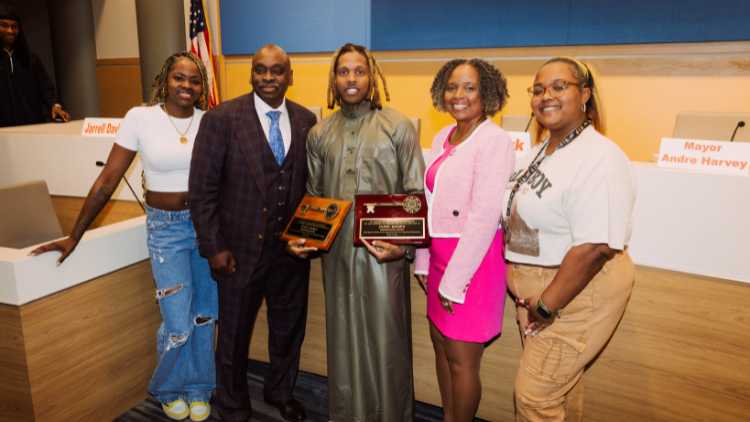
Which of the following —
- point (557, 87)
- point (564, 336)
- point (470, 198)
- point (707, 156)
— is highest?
point (557, 87)

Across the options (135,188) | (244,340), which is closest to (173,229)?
(244,340)

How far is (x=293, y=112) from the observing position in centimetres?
205

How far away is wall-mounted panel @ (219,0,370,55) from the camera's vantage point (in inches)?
209

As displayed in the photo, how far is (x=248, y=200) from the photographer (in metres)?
1.96

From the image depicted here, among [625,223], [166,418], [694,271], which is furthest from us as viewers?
[166,418]

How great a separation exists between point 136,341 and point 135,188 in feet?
3.73

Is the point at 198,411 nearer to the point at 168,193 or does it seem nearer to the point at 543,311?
the point at 168,193

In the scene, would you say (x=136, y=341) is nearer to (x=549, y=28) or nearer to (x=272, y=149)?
(x=272, y=149)

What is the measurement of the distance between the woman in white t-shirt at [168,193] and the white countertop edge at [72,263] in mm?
59

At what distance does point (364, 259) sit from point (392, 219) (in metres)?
0.21

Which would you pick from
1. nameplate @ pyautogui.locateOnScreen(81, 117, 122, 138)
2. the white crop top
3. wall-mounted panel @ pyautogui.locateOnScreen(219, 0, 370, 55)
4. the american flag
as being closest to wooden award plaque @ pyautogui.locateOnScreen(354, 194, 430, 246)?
the white crop top

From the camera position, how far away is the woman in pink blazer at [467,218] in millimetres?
1606

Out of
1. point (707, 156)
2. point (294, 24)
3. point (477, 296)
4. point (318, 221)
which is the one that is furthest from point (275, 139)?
point (294, 24)

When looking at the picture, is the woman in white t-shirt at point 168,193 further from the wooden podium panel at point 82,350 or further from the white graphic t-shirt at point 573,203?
the white graphic t-shirt at point 573,203
